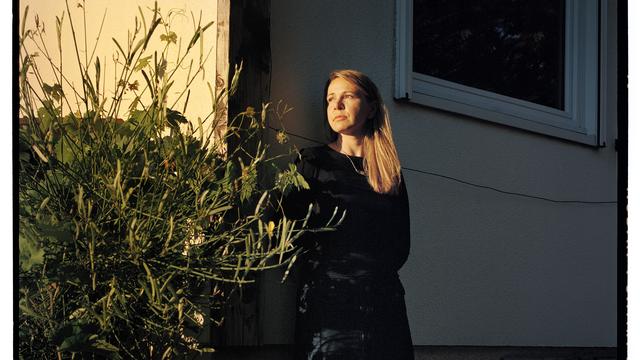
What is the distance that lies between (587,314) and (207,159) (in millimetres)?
2786

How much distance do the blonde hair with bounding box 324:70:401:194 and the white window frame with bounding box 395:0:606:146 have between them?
336 mm

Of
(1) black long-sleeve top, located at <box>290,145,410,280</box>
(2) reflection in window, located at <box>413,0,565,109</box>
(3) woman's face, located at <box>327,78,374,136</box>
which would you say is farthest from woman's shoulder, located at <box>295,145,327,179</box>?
(2) reflection in window, located at <box>413,0,565,109</box>

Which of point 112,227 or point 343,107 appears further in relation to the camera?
point 343,107

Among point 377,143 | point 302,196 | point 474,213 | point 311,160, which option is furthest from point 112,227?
point 474,213

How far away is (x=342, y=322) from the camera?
11.1 ft

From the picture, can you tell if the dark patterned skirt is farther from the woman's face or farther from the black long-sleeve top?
the woman's face

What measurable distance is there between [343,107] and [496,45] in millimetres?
1687

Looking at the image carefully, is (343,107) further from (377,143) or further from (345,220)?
(345,220)

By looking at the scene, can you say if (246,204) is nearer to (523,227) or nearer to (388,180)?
(388,180)

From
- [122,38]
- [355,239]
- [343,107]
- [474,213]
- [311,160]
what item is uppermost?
[122,38]

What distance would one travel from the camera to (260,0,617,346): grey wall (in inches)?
144

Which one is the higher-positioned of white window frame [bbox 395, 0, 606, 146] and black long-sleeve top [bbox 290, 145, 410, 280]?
white window frame [bbox 395, 0, 606, 146]

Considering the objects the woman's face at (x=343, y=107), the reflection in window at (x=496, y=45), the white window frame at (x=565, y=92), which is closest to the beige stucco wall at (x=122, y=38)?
the woman's face at (x=343, y=107)

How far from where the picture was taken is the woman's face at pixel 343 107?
11.7 ft
